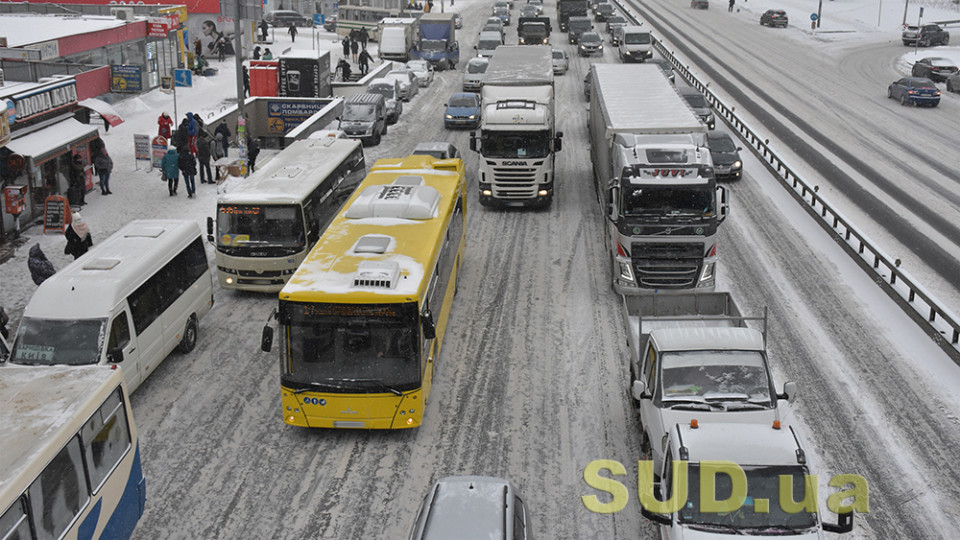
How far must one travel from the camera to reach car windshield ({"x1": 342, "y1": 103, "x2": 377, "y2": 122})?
116 feet

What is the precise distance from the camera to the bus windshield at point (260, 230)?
2009 centimetres

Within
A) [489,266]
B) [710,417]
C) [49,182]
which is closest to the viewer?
[710,417]

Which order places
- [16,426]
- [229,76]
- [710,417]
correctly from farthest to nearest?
1. [229,76]
2. [710,417]
3. [16,426]

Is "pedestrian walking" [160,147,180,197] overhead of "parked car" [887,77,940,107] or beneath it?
beneath

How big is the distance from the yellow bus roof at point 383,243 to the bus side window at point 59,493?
430cm

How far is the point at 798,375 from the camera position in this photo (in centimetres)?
1672

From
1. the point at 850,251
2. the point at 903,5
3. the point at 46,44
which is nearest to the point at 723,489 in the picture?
the point at 850,251

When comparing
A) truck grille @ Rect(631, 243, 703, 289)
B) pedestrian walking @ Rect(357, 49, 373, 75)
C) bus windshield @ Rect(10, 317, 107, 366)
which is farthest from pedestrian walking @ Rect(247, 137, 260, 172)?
pedestrian walking @ Rect(357, 49, 373, 75)

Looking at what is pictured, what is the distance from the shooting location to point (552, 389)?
53.4 ft

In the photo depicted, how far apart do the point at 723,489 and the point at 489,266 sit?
12712 mm

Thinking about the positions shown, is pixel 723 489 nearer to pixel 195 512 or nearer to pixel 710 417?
pixel 710 417

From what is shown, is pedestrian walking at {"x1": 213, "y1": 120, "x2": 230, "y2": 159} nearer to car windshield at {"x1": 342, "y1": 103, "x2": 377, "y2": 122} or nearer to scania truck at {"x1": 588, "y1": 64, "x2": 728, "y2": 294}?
car windshield at {"x1": 342, "y1": 103, "x2": 377, "y2": 122}

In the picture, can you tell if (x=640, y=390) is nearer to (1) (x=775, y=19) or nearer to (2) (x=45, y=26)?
(2) (x=45, y=26)

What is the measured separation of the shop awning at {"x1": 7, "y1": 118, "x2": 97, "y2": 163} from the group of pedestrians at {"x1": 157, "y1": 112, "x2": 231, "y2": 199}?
7.75ft
